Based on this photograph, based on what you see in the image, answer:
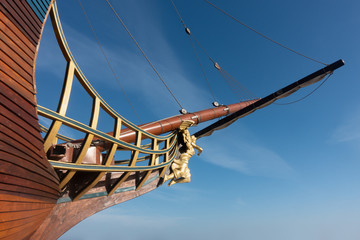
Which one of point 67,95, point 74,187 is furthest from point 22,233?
point 67,95

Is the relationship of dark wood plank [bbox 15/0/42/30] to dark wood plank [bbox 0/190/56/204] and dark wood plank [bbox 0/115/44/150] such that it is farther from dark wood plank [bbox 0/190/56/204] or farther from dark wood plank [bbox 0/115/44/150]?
dark wood plank [bbox 0/190/56/204]

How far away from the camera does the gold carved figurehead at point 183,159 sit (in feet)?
23.9

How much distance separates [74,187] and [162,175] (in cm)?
274

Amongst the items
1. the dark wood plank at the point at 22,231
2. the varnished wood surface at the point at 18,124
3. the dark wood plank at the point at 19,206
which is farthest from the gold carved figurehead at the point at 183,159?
the varnished wood surface at the point at 18,124

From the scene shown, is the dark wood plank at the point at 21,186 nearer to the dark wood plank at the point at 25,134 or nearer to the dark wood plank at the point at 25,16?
the dark wood plank at the point at 25,134

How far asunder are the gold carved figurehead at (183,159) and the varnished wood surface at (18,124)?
4.23 m

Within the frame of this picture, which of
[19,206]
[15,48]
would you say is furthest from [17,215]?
[15,48]

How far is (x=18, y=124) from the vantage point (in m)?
2.71

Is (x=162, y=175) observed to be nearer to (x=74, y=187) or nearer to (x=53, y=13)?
(x=74, y=187)

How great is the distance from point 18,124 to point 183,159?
213 inches

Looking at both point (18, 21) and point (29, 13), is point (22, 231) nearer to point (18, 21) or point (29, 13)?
point (18, 21)

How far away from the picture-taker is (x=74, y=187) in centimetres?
467

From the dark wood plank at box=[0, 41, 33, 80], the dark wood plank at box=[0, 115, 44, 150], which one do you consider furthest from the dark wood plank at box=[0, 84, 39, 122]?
the dark wood plank at box=[0, 41, 33, 80]

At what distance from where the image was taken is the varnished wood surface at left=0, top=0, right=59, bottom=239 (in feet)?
8.53
